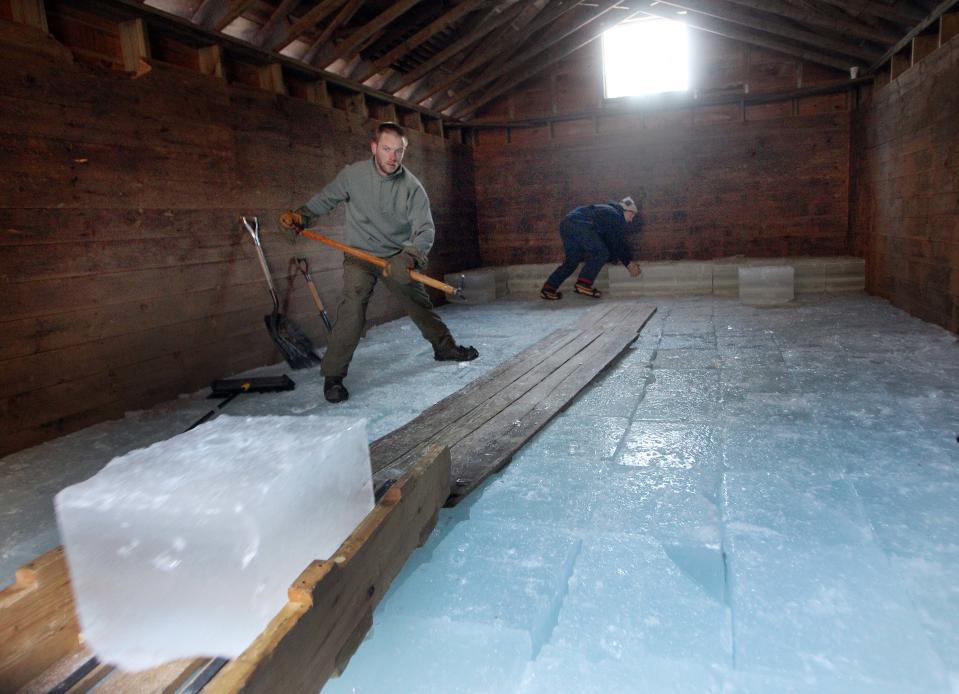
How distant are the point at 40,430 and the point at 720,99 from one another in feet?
29.2

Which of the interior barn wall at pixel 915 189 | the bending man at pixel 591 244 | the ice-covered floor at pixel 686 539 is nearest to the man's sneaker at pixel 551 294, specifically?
the bending man at pixel 591 244

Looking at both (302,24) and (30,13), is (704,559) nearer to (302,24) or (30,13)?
(30,13)

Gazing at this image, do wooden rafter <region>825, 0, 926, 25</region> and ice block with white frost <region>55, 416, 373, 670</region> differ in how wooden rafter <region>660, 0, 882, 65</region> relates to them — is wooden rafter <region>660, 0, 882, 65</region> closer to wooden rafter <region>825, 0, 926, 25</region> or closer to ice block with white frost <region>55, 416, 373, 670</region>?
wooden rafter <region>825, 0, 926, 25</region>

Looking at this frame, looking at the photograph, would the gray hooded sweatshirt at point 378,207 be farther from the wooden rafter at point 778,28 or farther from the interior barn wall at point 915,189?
the wooden rafter at point 778,28

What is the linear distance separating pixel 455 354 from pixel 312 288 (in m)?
1.48

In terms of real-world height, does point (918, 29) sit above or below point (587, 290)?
above

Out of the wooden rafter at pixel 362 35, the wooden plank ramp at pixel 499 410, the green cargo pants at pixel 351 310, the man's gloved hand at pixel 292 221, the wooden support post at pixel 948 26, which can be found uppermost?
the wooden rafter at pixel 362 35

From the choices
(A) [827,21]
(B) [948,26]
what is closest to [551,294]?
(A) [827,21]

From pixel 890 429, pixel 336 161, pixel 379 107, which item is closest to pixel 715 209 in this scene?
pixel 379 107

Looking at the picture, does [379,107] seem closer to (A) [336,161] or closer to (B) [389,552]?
(A) [336,161]

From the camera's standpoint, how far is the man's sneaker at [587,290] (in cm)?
859

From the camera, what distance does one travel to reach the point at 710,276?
8.46 metres

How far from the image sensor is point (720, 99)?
878 centimetres

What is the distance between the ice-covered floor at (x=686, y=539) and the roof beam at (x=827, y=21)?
4052 millimetres
